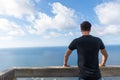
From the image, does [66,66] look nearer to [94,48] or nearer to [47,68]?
[47,68]

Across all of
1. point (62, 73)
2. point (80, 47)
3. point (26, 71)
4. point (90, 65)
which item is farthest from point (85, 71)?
point (26, 71)

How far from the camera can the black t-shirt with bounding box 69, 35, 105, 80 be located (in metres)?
4.51

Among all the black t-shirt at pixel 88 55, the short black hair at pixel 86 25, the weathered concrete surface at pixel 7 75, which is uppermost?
the short black hair at pixel 86 25

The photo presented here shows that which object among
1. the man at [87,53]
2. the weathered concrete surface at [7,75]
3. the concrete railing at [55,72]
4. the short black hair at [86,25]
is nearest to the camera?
the man at [87,53]

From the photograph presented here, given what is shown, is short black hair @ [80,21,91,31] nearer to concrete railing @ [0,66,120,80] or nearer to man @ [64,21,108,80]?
man @ [64,21,108,80]

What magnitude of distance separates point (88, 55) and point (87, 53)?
38 millimetres

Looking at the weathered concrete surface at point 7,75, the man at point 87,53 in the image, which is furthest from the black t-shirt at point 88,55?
the weathered concrete surface at point 7,75

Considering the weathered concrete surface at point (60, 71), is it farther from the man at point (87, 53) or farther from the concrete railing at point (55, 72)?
the man at point (87, 53)

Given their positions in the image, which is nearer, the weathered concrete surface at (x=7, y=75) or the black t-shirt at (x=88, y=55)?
the black t-shirt at (x=88, y=55)

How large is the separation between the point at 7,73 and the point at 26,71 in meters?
0.38

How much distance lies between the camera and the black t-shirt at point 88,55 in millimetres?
4508

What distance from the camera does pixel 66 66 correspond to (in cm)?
512

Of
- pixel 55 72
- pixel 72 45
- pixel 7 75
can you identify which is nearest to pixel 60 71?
pixel 55 72

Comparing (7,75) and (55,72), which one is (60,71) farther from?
(7,75)
